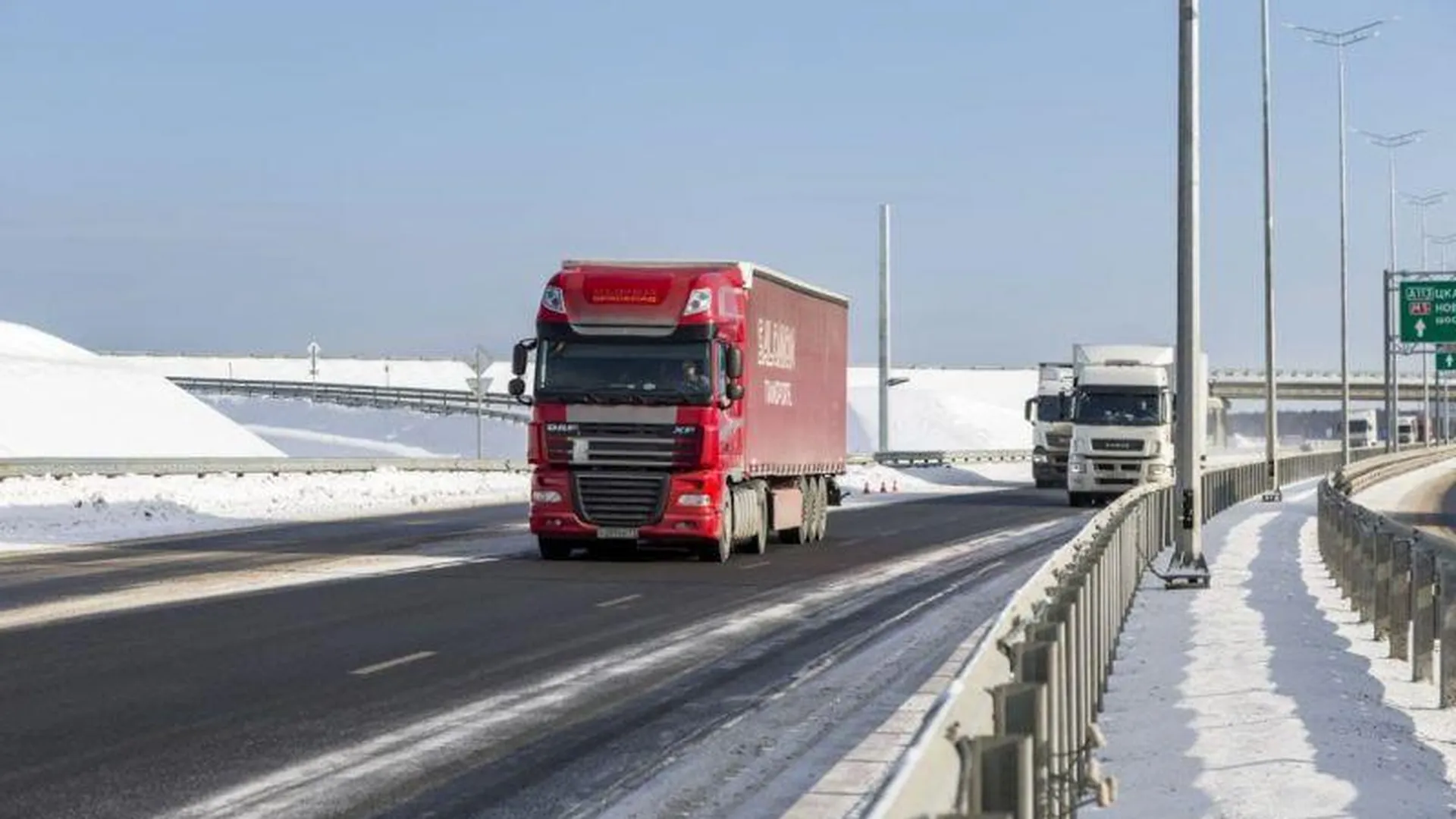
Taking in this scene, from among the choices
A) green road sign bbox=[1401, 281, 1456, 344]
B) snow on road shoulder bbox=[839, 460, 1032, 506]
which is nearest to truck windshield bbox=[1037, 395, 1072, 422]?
snow on road shoulder bbox=[839, 460, 1032, 506]

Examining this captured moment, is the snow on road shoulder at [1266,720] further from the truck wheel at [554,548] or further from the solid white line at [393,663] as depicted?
the truck wheel at [554,548]

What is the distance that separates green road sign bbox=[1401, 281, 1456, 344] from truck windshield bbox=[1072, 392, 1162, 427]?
2452 centimetres

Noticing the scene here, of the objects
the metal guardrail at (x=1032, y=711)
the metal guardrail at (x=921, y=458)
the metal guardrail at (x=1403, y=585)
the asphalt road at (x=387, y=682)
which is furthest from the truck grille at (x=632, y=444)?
→ the metal guardrail at (x=921, y=458)

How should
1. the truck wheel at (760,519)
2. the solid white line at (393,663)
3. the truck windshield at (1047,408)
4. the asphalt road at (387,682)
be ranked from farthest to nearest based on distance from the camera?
the truck windshield at (1047,408) → the truck wheel at (760,519) → the solid white line at (393,663) → the asphalt road at (387,682)

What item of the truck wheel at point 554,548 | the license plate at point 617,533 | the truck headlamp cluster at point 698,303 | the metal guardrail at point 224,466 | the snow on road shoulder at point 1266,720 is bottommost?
the snow on road shoulder at point 1266,720

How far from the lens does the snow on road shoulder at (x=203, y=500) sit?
35.3m

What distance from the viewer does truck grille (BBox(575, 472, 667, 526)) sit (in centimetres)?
2669

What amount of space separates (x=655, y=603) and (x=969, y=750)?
15515 mm

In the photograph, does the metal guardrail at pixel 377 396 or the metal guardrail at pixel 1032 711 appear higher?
the metal guardrail at pixel 377 396

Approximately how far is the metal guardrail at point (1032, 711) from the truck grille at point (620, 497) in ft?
32.6

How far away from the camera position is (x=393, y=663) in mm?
15406

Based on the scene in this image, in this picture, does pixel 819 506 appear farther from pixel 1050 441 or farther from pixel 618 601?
pixel 1050 441

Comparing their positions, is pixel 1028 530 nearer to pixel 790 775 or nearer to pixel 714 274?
pixel 714 274

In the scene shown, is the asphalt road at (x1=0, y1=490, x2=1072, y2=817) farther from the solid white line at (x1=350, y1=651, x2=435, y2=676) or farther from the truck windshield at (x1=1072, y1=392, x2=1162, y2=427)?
the truck windshield at (x1=1072, y1=392, x2=1162, y2=427)
